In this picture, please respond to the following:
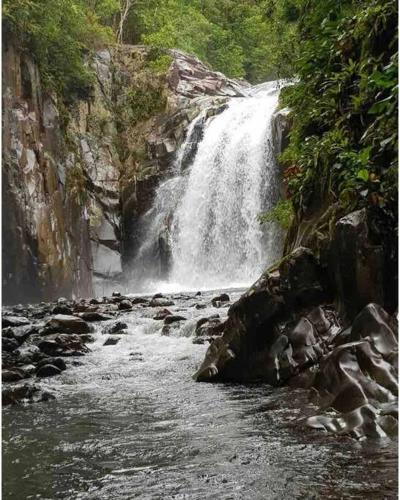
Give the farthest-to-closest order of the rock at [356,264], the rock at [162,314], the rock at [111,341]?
the rock at [162,314]
the rock at [111,341]
the rock at [356,264]

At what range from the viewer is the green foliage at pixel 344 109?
4.88 m

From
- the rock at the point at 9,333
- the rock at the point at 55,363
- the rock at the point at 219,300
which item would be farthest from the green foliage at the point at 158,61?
the rock at the point at 55,363

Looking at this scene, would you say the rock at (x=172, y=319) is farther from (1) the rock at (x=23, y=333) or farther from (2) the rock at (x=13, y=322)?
(2) the rock at (x=13, y=322)

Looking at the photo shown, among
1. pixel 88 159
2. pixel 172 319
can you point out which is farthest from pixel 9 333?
pixel 88 159

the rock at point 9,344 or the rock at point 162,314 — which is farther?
the rock at point 162,314

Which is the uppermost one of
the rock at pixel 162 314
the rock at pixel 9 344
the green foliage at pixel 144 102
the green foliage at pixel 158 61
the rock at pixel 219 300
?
the green foliage at pixel 158 61

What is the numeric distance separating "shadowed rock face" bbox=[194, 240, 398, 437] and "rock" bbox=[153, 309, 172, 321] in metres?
4.26

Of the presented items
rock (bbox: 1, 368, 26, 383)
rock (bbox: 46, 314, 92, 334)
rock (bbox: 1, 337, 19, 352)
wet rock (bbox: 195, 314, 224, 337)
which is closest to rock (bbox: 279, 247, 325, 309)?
wet rock (bbox: 195, 314, 224, 337)

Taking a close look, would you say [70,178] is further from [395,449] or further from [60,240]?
[395,449]

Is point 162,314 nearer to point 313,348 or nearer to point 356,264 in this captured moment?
point 313,348

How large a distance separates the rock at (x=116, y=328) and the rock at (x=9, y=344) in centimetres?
182

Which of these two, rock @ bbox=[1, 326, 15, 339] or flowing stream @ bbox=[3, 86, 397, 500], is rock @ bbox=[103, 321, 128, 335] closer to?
flowing stream @ bbox=[3, 86, 397, 500]

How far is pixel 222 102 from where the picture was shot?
Answer: 25.1 metres

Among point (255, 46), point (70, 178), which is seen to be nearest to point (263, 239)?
point (70, 178)
